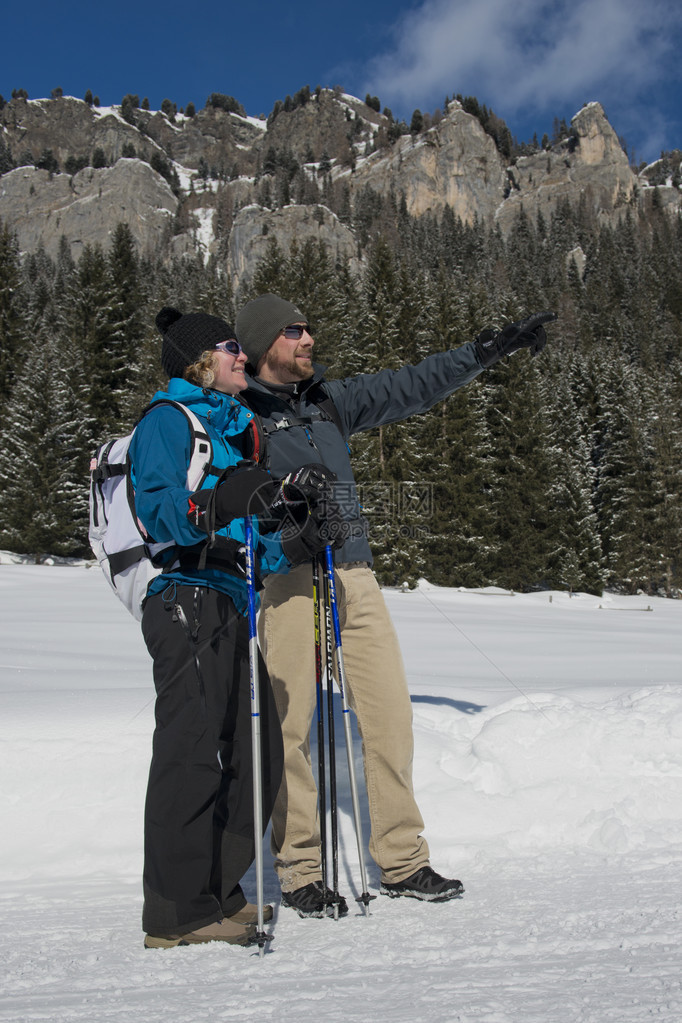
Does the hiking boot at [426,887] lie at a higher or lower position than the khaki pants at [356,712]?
lower

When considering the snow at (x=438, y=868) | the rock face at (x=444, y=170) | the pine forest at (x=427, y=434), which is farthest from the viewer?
the rock face at (x=444, y=170)

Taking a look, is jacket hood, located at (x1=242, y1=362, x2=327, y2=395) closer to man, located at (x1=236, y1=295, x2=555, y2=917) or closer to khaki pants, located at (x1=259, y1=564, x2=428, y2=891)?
man, located at (x1=236, y1=295, x2=555, y2=917)

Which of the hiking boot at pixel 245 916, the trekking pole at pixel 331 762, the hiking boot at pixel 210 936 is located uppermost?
the trekking pole at pixel 331 762

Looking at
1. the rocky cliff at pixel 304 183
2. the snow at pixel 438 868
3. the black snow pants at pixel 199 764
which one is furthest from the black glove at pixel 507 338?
the rocky cliff at pixel 304 183

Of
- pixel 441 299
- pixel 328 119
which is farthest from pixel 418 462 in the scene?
pixel 328 119

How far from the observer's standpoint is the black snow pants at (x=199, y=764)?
2.21 meters

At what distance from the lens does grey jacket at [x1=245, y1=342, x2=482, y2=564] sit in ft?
9.25

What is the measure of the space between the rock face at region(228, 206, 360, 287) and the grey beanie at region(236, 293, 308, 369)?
308 ft

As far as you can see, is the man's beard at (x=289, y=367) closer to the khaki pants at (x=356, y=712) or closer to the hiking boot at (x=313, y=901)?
the khaki pants at (x=356, y=712)

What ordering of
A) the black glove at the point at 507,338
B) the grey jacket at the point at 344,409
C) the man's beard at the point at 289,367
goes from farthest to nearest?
the black glove at the point at 507,338
the man's beard at the point at 289,367
the grey jacket at the point at 344,409

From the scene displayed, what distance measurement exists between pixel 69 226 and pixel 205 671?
132 metres

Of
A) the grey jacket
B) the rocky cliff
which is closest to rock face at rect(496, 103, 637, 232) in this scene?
the rocky cliff

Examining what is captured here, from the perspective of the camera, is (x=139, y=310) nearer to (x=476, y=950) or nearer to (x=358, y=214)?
(x=476, y=950)

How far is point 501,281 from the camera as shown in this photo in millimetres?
83750
